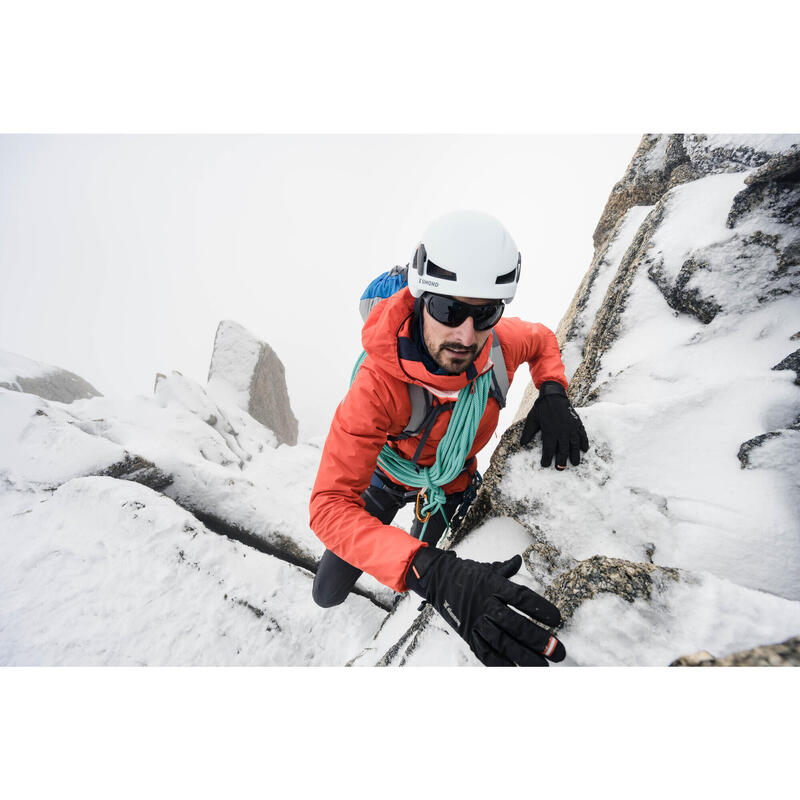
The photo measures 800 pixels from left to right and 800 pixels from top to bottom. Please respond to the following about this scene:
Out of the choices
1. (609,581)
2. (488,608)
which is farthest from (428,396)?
(609,581)

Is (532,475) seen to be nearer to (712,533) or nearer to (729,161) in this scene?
(712,533)

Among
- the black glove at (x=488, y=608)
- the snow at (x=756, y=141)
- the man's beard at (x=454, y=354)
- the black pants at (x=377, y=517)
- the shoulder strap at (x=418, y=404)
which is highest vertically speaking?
the snow at (x=756, y=141)

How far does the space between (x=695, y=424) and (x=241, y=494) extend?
5.63m

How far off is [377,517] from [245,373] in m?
11.5

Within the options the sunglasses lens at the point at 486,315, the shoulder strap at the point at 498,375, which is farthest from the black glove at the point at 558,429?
the sunglasses lens at the point at 486,315

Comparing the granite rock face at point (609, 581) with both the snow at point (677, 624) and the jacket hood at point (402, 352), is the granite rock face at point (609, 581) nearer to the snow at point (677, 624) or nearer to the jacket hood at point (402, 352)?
the snow at point (677, 624)

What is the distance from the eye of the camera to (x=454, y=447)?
2523 millimetres

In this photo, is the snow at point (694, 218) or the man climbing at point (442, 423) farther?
the snow at point (694, 218)

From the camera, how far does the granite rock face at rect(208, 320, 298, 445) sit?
41.4 ft

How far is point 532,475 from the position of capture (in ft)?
8.25

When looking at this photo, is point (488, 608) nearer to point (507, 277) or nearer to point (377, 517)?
point (377, 517)

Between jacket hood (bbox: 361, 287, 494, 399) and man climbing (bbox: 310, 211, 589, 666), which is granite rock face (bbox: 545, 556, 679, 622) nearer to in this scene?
man climbing (bbox: 310, 211, 589, 666)

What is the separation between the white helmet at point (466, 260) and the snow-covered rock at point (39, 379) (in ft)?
41.6

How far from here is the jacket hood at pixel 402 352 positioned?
7.29 ft
